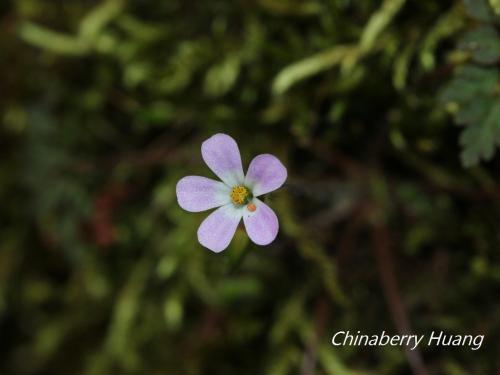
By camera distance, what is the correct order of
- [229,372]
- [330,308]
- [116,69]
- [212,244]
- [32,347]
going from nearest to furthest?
[212,244] → [330,308] → [229,372] → [116,69] → [32,347]

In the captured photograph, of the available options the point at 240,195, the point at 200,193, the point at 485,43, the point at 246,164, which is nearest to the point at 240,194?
the point at 240,195

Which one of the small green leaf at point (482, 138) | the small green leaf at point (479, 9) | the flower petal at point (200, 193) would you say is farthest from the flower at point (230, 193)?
the small green leaf at point (479, 9)

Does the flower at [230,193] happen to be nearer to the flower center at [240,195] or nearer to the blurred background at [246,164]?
the flower center at [240,195]

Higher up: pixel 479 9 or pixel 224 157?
pixel 479 9

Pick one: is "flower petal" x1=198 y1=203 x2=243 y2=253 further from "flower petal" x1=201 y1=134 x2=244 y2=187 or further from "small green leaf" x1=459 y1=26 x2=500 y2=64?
"small green leaf" x1=459 y1=26 x2=500 y2=64

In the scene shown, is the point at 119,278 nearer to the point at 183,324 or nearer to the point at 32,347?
the point at 183,324

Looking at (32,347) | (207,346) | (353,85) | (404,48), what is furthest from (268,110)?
(32,347)

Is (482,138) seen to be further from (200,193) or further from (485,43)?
(200,193)
